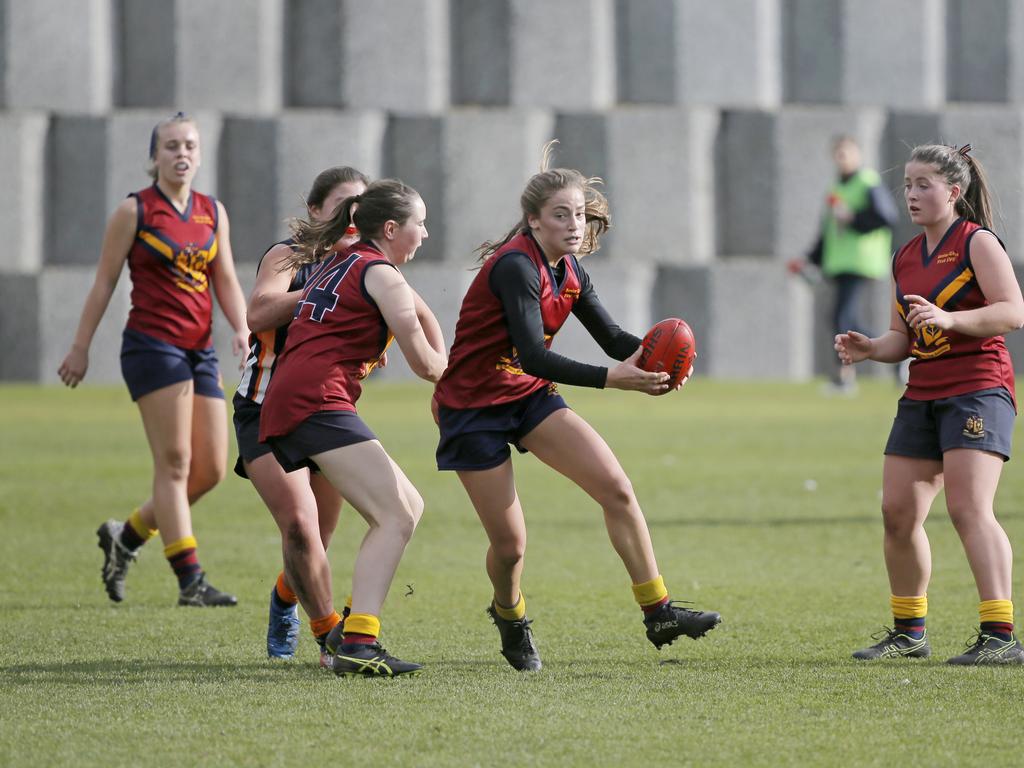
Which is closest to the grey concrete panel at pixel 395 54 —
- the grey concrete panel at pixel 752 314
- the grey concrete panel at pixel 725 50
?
the grey concrete panel at pixel 725 50

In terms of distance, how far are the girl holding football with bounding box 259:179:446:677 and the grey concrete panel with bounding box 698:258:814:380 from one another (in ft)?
49.6

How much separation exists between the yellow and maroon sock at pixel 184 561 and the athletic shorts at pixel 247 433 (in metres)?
1.14

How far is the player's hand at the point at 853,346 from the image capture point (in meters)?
5.43

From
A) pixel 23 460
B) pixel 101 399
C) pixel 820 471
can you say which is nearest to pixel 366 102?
pixel 101 399

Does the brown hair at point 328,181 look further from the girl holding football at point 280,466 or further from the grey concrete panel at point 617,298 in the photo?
the grey concrete panel at point 617,298

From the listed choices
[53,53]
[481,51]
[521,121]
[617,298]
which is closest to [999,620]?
[617,298]

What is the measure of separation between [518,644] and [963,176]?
209 cm

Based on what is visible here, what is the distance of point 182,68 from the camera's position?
63.9 ft

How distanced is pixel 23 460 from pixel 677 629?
7.65 meters

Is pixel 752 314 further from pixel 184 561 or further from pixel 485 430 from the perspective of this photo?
pixel 485 430

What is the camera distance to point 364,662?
193 inches

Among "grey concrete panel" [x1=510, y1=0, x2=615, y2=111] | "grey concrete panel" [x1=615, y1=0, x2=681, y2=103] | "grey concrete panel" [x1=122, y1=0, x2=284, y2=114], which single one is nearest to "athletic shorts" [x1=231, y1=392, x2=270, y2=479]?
"grey concrete panel" [x1=122, y1=0, x2=284, y2=114]

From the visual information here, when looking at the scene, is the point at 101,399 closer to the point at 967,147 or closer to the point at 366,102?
the point at 366,102

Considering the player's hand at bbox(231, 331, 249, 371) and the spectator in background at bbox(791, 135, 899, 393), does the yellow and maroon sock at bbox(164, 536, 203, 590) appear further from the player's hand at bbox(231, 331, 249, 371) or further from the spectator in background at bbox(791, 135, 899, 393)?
the spectator in background at bbox(791, 135, 899, 393)
